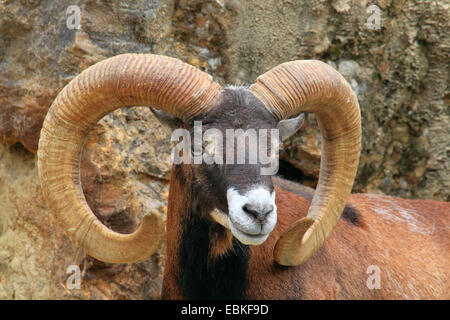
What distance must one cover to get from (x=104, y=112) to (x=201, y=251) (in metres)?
1.73

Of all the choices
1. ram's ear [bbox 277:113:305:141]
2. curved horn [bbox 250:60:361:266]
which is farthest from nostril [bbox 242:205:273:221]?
ram's ear [bbox 277:113:305:141]

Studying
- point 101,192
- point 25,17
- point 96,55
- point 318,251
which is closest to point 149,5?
point 96,55

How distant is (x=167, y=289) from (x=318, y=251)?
1.71 metres

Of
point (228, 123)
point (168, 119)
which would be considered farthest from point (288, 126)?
point (168, 119)

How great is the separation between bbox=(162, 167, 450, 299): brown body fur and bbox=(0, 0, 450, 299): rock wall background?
1.99m

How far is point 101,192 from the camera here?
25.7 ft

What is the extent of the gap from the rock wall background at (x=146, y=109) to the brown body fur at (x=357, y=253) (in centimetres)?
199

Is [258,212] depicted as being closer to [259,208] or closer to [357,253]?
[259,208]

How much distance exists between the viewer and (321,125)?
620cm

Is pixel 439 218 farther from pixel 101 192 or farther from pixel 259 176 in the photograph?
pixel 101 192

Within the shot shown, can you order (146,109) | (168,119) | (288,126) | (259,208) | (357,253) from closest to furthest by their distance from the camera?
(259,208) → (168,119) → (288,126) → (357,253) → (146,109)

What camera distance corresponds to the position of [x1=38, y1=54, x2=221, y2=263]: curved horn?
5.49 m

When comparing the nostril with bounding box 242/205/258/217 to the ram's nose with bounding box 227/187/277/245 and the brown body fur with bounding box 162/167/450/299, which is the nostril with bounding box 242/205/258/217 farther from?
the brown body fur with bounding box 162/167/450/299

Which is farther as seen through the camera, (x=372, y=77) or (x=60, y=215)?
(x=372, y=77)
